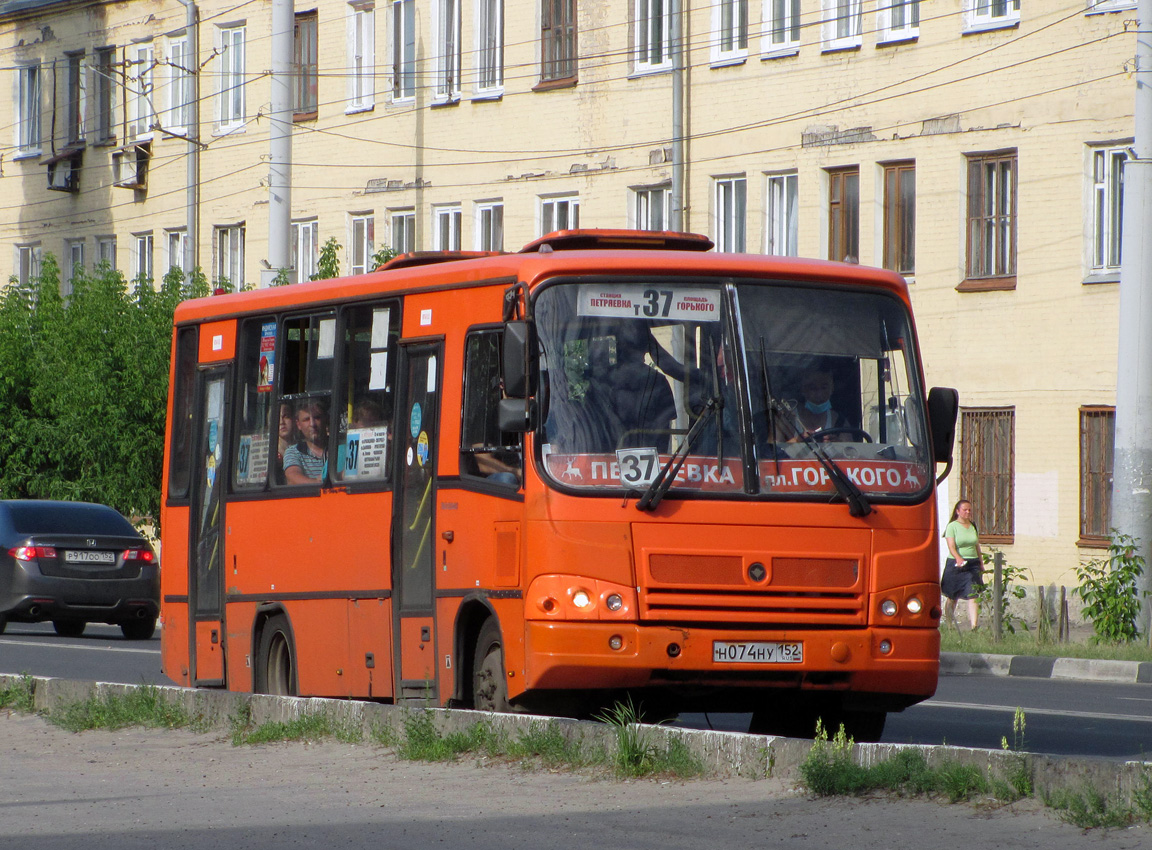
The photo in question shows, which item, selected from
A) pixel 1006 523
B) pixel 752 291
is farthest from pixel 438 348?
pixel 1006 523

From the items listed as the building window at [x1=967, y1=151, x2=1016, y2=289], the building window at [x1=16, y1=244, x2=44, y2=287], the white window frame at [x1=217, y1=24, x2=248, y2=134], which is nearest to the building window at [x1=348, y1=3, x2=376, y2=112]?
the white window frame at [x1=217, y1=24, x2=248, y2=134]

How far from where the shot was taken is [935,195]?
30.5 m

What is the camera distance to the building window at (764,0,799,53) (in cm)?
3259

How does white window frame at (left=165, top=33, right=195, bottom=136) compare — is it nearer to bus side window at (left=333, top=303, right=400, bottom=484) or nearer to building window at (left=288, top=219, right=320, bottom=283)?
building window at (left=288, top=219, right=320, bottom=283)

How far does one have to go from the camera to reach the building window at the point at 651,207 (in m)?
34.8

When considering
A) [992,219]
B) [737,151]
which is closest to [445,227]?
[737,151]

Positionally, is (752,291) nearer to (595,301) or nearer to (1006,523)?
(595,301)

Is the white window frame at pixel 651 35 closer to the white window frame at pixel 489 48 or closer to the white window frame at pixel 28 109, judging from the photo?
the white window frame at pixel 489 48

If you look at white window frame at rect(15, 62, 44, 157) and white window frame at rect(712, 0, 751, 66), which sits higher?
white window frame at rect(15, 62, 44, 157)

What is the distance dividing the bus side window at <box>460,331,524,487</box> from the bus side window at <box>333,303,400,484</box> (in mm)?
1032

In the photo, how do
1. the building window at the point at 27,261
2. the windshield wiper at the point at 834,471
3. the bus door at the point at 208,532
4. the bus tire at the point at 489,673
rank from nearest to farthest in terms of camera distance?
the windshield wiper at the point at 834,471, the bus tire at the point at 489,673, the bus door at the point at 208,532, the building window at the point at 27,261

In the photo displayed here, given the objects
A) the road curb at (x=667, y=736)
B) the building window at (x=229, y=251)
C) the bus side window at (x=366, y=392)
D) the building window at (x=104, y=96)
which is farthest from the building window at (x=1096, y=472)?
the building window at (x=104, y=96)

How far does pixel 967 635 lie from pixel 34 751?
1337cm

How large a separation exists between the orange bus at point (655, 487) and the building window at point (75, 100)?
3653 cm
